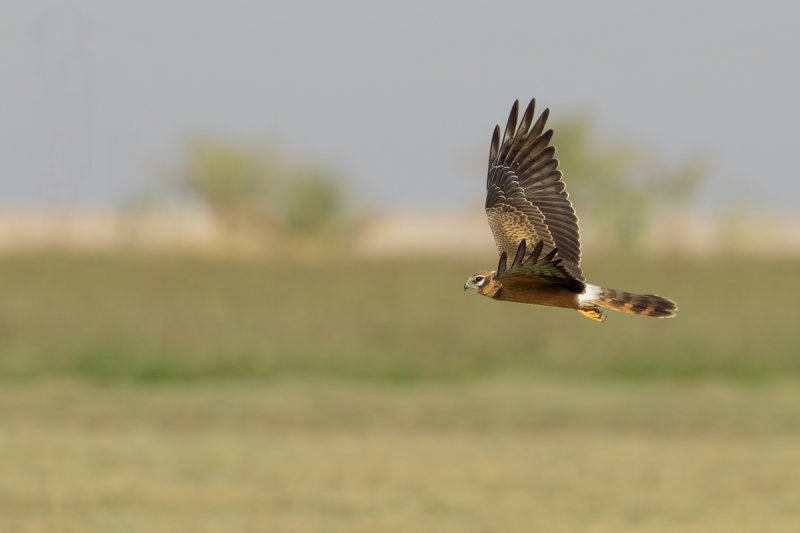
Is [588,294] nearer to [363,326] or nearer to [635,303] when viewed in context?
[635,303]

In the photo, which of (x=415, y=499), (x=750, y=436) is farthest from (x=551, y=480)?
(x=750, y=436)

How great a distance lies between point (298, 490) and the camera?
1877 centimetres

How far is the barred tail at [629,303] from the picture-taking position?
717 centimetres

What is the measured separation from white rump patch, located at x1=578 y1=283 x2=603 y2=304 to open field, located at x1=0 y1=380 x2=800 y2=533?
29.1 feet

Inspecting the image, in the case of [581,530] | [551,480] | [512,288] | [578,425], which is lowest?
[512,288]

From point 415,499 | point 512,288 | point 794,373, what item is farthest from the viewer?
point 794,373

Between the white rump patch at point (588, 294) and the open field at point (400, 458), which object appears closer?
the white rump patch at point (588, 294)

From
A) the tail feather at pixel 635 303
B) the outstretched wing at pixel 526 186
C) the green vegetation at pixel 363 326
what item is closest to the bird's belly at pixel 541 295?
the tail feather at pixel 635 303

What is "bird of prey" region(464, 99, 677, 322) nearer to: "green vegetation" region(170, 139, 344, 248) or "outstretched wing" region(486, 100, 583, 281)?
"outstretched wing" region(486, 100, 583, 281)

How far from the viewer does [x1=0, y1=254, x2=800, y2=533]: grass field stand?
58.7ft

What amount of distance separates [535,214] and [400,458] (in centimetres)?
1275

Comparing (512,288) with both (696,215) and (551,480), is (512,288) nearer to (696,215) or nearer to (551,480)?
(551,480)

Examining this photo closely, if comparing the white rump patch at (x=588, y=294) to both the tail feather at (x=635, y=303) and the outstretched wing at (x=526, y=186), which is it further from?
the outstretched wing at (x=526, y=186)

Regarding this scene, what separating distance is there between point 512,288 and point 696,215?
364ft
